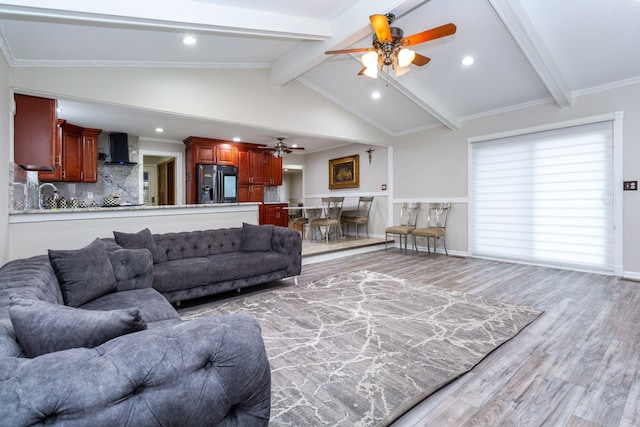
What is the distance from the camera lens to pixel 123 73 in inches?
142

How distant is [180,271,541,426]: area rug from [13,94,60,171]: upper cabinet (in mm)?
2126

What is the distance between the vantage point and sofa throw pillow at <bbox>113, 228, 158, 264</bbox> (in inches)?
123

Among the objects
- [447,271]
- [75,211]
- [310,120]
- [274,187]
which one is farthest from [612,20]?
[274,187]

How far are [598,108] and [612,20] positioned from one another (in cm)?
146

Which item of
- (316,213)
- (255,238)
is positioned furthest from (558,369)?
(316,213)

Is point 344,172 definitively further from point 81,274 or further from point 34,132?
point 81,274

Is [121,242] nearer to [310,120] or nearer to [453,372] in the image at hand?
[453,372]

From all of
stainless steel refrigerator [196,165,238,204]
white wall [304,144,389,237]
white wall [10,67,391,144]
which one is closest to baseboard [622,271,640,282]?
white wall [304,144,389,237]

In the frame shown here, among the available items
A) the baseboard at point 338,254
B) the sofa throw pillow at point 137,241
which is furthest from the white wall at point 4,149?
the baseboard at point 338,254

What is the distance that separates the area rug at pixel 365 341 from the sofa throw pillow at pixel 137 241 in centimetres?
80

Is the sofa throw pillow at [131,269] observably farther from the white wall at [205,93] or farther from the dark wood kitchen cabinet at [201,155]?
the dark wood kitchen cabinet at [201,155]

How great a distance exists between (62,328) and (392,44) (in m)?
3.24

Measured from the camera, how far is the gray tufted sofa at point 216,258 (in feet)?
10.3

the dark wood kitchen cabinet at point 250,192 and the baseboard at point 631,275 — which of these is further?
the dark wood kitchen cabinet at point 250,192
